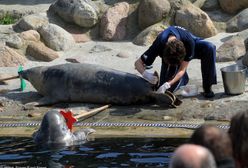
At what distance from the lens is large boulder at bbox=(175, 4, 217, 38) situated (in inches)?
436

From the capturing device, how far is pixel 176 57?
306 inches

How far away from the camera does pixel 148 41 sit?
36.3 feet

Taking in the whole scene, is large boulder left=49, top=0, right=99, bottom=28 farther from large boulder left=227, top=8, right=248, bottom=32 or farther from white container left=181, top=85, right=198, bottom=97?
white container left=181, top=85, right=198, bottom=97

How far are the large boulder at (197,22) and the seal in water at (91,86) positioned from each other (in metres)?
2.78

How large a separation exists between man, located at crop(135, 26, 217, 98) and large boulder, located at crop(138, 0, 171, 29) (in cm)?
308

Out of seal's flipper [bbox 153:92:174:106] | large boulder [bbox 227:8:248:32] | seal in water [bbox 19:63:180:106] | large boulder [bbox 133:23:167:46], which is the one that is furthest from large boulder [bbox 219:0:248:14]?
seal's flipper [bbox 153:92:174:106]

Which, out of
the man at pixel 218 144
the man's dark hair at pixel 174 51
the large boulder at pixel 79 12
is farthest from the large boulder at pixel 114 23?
the man at pixel 218 144

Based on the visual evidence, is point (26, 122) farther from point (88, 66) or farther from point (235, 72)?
point (235, 72)

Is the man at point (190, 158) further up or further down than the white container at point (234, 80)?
further up

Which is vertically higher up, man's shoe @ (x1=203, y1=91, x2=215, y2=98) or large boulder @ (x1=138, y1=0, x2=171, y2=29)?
large boulder @ (x1=138, y1=0, x2=171, y2=29)

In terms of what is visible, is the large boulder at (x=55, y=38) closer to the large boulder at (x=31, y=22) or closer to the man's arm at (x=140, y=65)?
the large boulder at (x=31, y=22)

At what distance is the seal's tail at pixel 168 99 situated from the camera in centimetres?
812

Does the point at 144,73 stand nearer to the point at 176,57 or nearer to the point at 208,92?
the point at 176,57

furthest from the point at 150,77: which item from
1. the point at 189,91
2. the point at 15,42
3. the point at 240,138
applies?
the point at 240,138
